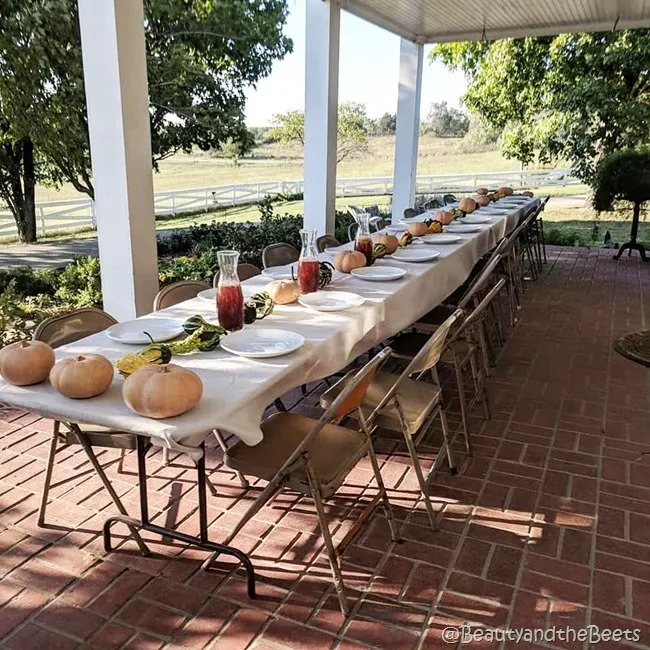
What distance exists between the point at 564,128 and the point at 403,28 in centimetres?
498

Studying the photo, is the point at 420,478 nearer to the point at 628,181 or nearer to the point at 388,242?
the point at 388,242

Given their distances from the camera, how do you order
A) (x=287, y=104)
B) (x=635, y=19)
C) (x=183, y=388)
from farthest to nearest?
(x=287, y=104), (x=635, y=19), (x=183, y=388)

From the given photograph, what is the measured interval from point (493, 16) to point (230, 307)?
6785 millimetres

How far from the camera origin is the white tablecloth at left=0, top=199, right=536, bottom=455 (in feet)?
5.51

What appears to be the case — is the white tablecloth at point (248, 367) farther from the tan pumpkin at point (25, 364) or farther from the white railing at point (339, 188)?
the white railing at point (339, 188)

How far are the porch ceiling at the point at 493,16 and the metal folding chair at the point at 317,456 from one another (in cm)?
530

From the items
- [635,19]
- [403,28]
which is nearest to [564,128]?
[635,19]

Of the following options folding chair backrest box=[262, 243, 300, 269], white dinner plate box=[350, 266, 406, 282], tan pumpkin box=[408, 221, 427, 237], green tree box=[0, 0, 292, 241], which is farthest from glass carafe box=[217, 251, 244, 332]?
green tree box=[0, 0, 292, 241]

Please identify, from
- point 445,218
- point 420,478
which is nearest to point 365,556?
point 420,478

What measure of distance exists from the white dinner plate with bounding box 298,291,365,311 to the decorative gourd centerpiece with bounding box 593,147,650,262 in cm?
720

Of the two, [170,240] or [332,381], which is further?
[170,240]

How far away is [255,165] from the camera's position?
20484 mm

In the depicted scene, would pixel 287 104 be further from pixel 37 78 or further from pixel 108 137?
pixel 108 137

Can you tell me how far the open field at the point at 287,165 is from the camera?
Answer: 18.4 m
